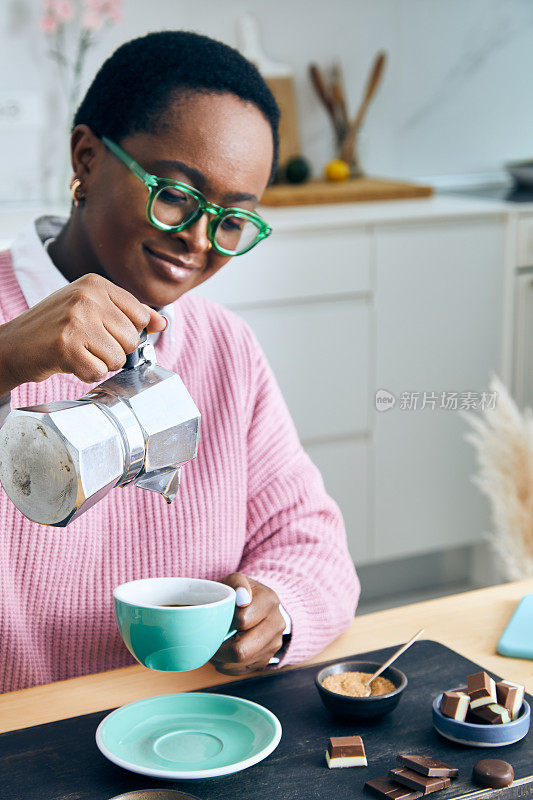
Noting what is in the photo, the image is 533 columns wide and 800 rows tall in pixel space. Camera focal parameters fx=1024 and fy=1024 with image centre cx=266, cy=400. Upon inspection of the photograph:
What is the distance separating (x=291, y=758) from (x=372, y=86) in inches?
100

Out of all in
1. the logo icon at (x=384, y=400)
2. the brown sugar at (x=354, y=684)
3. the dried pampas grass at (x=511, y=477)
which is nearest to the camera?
the brown sugar at (x=354, y=684)

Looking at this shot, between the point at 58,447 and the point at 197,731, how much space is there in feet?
1.11

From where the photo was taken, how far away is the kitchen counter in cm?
96

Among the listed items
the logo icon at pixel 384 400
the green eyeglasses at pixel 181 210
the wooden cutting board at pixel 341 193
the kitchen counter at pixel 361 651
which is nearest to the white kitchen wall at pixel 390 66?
the wooden cutting board at pixel 341 193

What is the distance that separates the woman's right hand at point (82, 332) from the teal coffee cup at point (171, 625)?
21 centimetres

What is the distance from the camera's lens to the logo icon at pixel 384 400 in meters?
2.60

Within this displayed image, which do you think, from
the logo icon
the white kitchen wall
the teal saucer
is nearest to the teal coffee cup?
the teal saucer

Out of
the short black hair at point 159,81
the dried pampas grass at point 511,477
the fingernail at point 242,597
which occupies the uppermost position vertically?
the short black hair at point 159,81

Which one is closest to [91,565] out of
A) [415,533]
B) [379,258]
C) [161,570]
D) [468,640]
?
[161,570]

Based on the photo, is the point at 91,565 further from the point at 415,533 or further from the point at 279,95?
the point at 279,95

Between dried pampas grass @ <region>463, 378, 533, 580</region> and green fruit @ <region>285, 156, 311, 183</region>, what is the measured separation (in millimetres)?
950

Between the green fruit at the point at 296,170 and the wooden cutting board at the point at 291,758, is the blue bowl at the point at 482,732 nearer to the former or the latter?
the wooden cutting board at the point at 291,758

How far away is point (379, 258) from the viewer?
2.59 m

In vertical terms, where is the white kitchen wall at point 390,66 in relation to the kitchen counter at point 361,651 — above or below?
above
